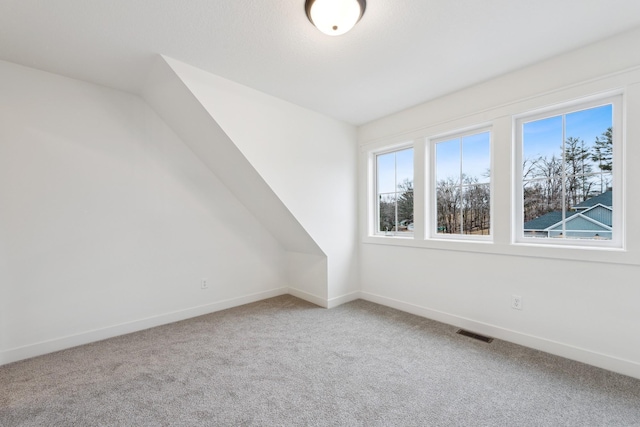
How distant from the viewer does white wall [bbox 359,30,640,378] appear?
Answer: 1.91m

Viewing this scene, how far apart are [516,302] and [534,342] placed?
326 millimetres

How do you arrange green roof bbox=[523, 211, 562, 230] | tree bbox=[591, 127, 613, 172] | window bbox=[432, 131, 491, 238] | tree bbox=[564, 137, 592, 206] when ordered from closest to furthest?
tree bbox=[591, 127, 613, 172] → tree bbox=[564, 137, 592, 206] → green roof bbox=[523, 211, 562, 230] → window bbox=[432, 131, 491, 238]

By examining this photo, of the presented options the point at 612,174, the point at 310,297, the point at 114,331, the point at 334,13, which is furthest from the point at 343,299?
the point at 334,13

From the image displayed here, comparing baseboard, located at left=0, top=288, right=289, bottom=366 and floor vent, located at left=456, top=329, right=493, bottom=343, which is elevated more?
baseboard, located at left=0, top=288, right=289, bottom=366

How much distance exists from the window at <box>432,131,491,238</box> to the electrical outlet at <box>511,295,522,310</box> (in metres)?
0.62

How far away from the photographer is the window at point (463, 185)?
8.97 ft

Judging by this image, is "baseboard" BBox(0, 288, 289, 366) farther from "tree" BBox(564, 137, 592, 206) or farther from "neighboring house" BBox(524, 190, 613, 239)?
"tree" BBox(564, 137, 592, 206)

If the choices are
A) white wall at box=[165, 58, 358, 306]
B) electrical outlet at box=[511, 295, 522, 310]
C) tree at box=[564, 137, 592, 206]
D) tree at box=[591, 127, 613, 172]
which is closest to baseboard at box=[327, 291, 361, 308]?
white wall at box=[165, 58, 358, 306]

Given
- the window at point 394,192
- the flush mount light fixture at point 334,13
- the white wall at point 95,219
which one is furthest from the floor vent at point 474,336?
the flush mount light fixture at point 334,13

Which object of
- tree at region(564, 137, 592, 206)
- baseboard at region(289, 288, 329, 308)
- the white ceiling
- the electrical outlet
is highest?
the white ceiling

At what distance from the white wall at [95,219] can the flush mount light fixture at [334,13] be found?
82.4 inches

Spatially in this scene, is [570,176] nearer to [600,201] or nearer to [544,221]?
[600,201]

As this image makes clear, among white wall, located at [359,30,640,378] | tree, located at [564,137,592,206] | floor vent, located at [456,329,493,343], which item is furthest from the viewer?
floor vent, located at [456,329,493,343]

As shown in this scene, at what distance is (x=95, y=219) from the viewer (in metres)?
2.55
